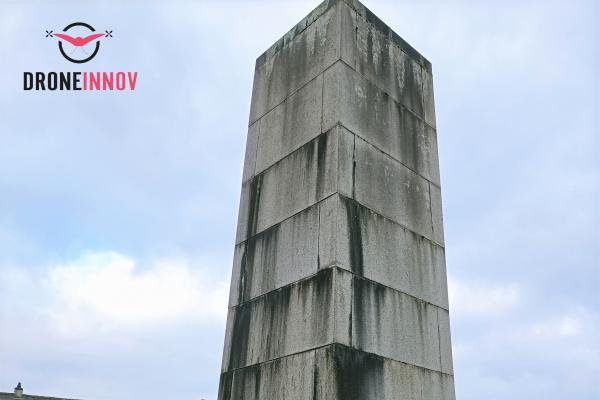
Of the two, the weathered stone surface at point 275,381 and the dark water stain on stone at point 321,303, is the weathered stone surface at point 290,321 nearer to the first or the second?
the dark water stain on stone at point 321,303

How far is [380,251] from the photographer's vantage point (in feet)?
23.6

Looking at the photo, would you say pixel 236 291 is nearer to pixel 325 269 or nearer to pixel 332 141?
pixel 325 269

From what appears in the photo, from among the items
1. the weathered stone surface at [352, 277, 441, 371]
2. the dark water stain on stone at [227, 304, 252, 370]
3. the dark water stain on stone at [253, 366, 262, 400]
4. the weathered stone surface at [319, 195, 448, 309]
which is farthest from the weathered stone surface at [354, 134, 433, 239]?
the dark water stain on stone at [253, 366, 262, 400]

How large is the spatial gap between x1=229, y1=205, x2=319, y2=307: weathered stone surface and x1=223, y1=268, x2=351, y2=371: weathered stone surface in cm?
16

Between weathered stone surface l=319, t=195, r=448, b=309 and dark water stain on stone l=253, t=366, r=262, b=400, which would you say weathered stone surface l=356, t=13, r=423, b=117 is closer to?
weathered stone surface l=319, t=195, r=448, b=309

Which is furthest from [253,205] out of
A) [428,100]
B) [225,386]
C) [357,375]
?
[428,100]

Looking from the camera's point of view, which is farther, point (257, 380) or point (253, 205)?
point (253, 205)

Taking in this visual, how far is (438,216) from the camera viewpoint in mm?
8695

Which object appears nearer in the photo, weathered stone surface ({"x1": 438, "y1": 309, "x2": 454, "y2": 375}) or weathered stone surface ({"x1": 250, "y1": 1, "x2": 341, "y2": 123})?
weathered stone surface ({"x1": 438, "y1": 309, "x2": 454, "y2": 375})

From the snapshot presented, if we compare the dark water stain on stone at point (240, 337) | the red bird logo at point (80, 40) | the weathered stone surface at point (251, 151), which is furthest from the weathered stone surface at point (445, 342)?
the red bird logo at point (80, 40)

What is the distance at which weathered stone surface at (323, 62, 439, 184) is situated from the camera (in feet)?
25.2

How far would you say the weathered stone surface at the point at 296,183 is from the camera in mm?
7141

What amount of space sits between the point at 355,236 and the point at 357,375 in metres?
1.78

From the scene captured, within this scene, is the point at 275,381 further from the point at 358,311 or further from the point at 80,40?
the point at 80,40
